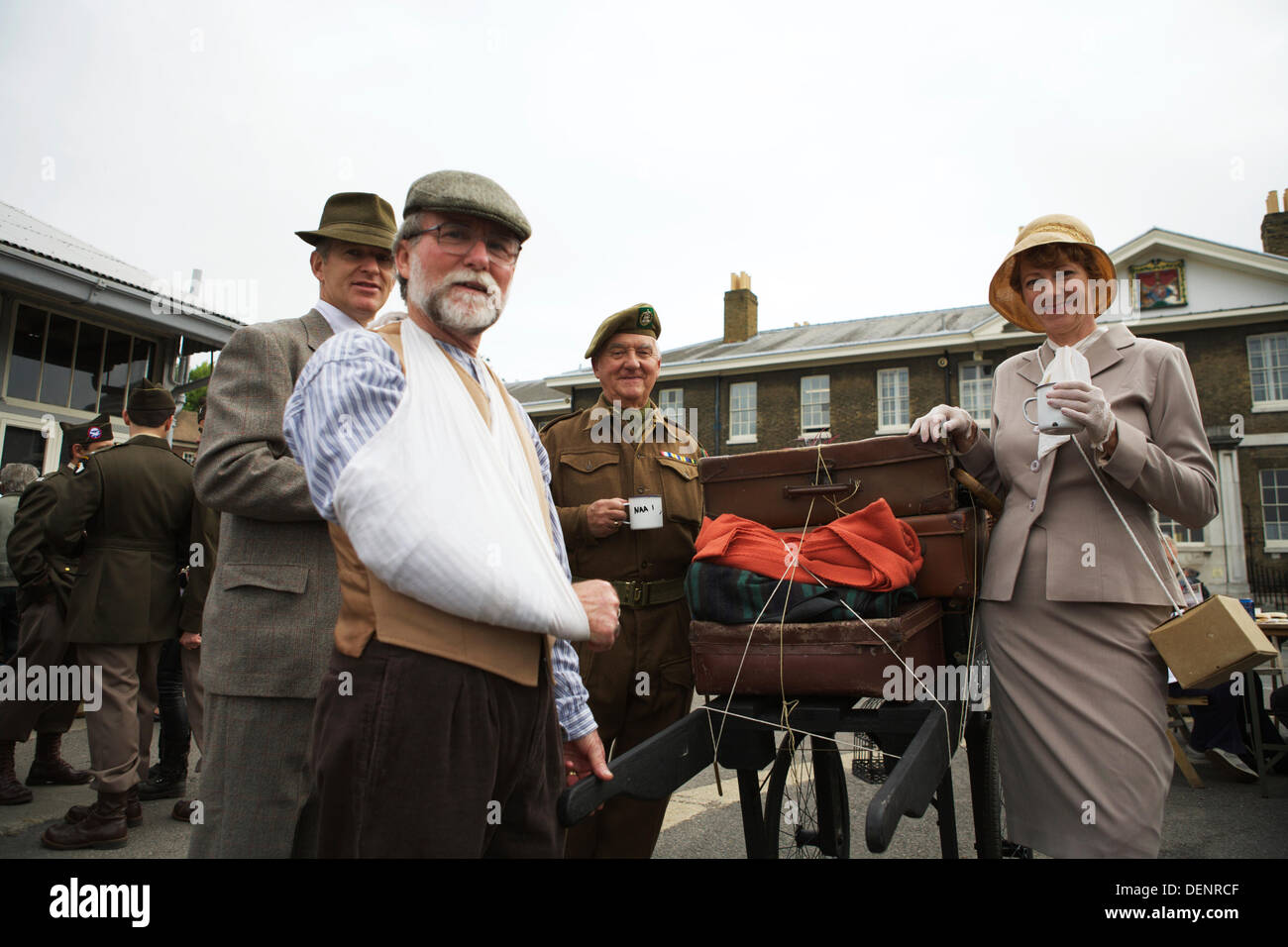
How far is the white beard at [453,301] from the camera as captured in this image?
1.71m

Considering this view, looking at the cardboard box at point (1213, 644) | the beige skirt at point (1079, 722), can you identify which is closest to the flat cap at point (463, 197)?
the beige skirt at point (1079, 722)

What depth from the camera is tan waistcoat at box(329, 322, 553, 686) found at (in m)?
1.42

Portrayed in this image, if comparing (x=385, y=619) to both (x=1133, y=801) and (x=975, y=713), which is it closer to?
(x=1133, y=801)

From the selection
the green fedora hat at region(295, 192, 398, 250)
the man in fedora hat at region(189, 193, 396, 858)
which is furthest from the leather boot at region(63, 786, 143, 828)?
the green fedora hat at region(295, 192, 398, 250)

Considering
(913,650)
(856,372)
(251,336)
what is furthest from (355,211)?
(856,372)

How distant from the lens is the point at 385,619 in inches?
56.1

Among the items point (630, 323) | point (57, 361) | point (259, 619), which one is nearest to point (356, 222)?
point (630, 323)

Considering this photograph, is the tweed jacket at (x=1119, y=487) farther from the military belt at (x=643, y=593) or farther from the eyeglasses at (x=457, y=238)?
the eyeglasses at (x=457, y=238)

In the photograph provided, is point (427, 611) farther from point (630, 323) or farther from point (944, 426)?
point (630, 323)

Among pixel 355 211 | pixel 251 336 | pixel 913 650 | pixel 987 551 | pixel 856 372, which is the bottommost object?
pixel 913 650

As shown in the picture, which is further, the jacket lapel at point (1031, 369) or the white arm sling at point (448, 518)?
the jacket lapel at point (1031, 369)

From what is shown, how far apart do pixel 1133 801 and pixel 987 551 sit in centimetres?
83

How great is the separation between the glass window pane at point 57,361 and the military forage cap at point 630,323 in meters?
10.7

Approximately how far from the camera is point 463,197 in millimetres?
1671
